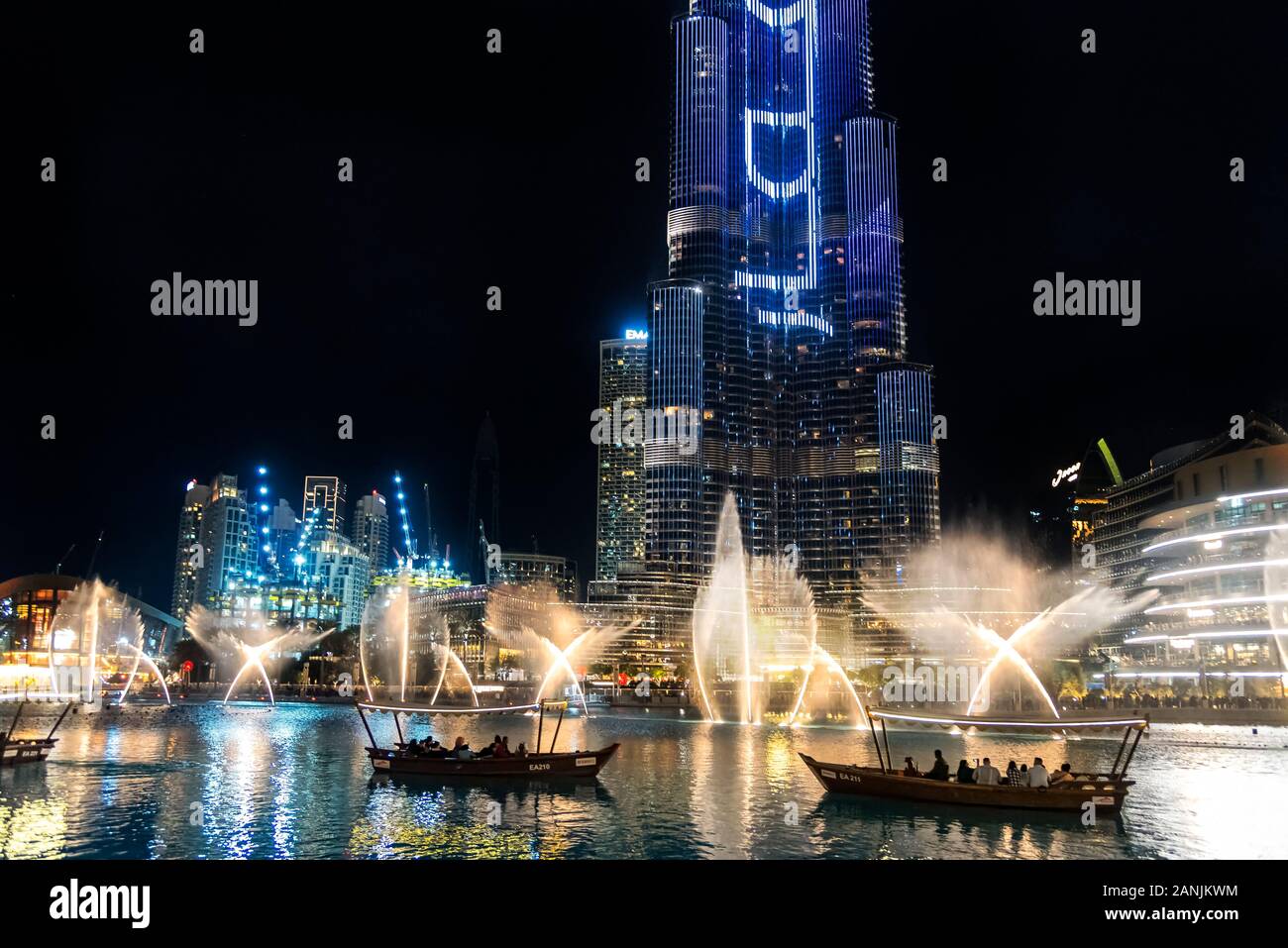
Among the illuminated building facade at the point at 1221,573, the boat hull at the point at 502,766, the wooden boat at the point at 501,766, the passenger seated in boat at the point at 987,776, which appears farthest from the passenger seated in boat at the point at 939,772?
the illuminated building facade at the point at 1221,573

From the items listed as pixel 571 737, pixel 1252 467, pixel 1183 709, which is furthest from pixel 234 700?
pixel 1252 467

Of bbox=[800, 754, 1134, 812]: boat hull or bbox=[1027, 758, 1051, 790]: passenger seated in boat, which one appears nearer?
bbox=[800, 754, 1134, 812]: boat hull

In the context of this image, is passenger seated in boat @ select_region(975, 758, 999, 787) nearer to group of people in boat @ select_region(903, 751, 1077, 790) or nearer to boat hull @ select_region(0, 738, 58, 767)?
group of people in boat @ select_region(903, 751, 1077, 790)

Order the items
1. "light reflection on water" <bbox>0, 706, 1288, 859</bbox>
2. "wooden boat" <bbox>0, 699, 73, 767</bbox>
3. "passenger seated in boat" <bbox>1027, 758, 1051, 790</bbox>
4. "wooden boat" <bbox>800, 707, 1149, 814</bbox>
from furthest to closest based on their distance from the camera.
→ "wooden boat" <bbox>0, 699, 73, 767</bbox>, "passenger seated in boat" <bbox>1027, 758, 1051, 790</bbox>, "wooden boat" <bbox>800, 707, 1149, 814</bbox>, "light reflection on water" <bbox>0, 706, 1288, 859</bbox>

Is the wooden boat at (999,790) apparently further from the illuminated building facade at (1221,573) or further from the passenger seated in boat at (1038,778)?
the illuminated building facade at (1221,573)

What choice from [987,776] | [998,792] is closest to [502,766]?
[987,776]

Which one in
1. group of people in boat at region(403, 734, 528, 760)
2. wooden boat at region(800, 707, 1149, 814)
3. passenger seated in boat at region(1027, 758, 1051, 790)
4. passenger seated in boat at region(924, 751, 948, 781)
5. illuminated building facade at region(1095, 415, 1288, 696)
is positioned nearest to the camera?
wooden boat at region(800, 707, 1149, 814)

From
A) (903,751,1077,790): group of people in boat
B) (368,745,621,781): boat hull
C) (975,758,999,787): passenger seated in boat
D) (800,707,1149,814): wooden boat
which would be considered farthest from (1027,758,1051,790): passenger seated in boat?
(368,745,621,781): boat hull
